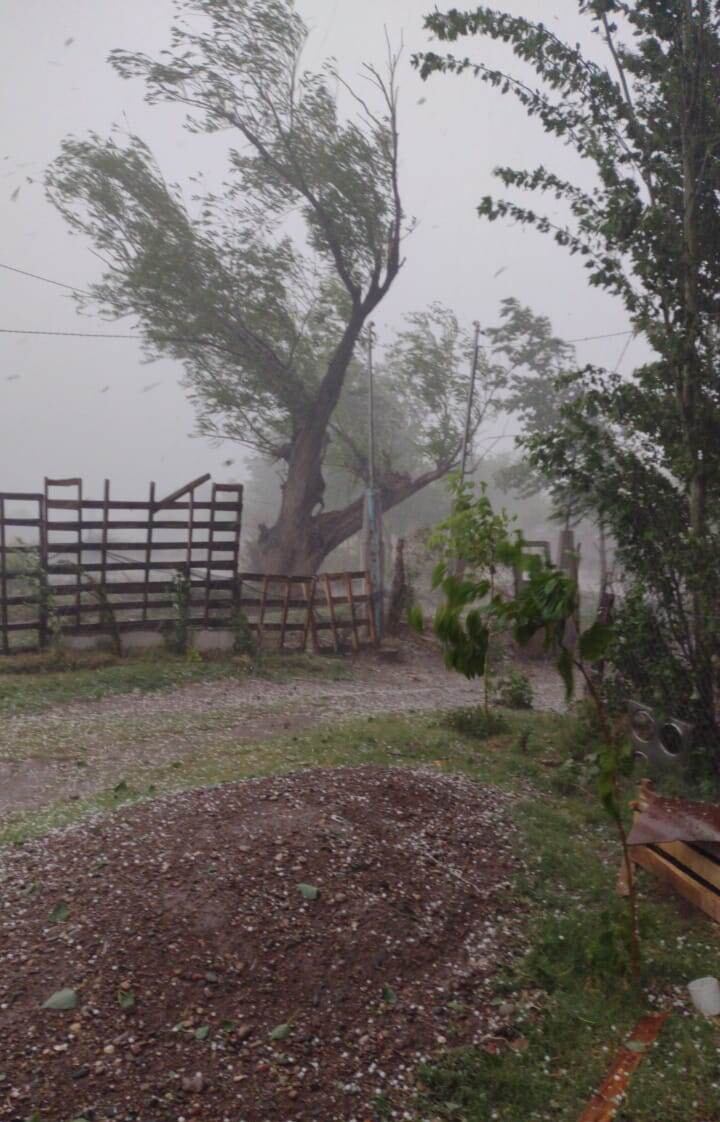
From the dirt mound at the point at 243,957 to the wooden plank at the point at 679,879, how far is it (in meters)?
0.67

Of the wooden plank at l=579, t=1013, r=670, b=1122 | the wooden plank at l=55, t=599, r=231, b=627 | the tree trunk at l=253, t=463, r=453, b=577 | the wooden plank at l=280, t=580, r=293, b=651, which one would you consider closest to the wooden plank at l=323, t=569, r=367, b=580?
the wooden plank at l=280, t=580, r=293, b=651

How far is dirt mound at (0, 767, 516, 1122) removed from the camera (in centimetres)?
266

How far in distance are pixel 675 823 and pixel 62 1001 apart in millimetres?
2716

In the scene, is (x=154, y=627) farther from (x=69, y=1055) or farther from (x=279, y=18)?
(x=279, y=18)

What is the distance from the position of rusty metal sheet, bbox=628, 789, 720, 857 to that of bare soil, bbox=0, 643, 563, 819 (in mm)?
3343

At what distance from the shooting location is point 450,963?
11.3ft

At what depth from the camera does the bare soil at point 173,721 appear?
235 inches

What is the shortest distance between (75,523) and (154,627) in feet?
5.24

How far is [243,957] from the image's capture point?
3.20 meters

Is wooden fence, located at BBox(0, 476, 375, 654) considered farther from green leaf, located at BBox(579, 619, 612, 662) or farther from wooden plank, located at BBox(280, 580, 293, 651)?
green leaf, located at BBox(579, 619, 612, 662)

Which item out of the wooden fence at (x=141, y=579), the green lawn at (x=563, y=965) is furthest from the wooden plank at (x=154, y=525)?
the green lawn at (x=563, y=965)

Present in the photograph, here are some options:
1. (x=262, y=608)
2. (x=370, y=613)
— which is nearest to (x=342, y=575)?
(x=370, y=613)

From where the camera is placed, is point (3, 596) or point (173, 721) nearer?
point (173, 721)

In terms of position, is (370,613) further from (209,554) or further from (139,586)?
(139,586)
